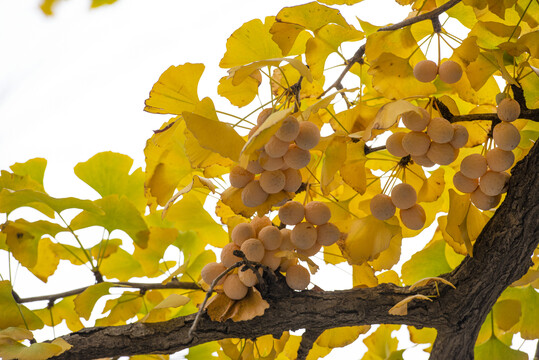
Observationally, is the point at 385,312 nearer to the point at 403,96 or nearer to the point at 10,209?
the point at 403,96

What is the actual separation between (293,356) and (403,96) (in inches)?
11.4

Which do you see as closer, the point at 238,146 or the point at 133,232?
the point at 238,146

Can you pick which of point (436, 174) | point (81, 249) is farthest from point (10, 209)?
point (436, 174)

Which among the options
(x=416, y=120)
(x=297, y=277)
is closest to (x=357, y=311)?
(x=297, y=277)

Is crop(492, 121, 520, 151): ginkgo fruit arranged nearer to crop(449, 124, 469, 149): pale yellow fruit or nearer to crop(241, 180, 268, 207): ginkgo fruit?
crop(449, 124, 469, 149): pale yellow fruit

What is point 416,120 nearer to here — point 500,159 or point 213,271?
point 500,159

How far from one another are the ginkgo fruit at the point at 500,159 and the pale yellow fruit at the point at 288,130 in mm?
128

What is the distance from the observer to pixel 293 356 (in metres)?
0.53

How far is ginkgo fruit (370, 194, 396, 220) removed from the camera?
350 mm

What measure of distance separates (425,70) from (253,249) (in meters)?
0.15

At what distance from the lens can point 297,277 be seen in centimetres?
38

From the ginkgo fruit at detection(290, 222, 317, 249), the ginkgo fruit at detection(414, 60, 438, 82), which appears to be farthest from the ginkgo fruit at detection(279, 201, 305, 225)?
the ginkgo fruit at detection(414, 60, 438, 82)

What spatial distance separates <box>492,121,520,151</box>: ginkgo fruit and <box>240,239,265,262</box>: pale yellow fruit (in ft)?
0.52

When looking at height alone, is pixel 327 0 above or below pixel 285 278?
above
